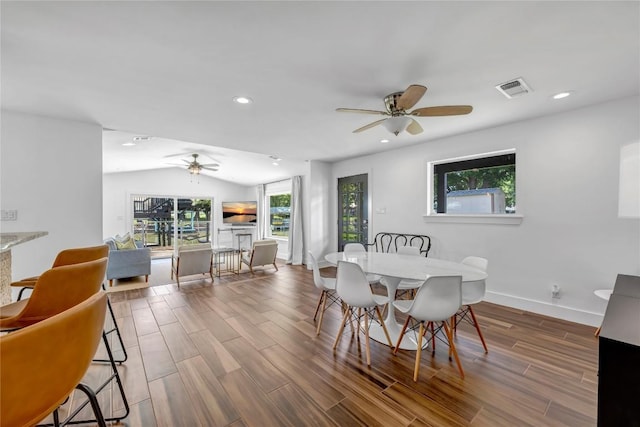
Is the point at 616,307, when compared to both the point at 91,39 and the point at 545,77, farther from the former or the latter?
the point at 91,39

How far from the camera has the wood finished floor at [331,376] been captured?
1.62 meters

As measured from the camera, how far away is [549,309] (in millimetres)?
3102

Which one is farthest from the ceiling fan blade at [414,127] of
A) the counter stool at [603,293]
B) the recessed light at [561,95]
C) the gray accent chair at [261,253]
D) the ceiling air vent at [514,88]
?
the gray accent chair at [261,253]

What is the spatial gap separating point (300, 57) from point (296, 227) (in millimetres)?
4854

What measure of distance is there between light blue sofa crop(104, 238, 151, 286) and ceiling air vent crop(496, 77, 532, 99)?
5.72 meters

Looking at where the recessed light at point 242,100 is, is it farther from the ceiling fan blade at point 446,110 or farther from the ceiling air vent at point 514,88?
the ceiling air vent at point 514,88

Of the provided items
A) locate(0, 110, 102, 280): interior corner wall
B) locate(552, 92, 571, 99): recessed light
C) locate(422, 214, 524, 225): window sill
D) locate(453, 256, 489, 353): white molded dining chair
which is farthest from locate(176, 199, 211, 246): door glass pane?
locate(552, 92, 571, 99): recessed light

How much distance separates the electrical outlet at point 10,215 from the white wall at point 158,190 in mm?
4382

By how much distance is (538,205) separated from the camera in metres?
3.18

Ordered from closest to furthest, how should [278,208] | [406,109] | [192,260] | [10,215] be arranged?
[406,109] → [10,215] → [192,260] → [278,208]

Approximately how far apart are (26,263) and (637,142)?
661cm

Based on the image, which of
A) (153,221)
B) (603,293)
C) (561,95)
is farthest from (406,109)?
(153,221)

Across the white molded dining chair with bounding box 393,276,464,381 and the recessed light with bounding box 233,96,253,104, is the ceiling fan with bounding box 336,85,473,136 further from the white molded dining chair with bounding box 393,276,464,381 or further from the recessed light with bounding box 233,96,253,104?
the white molded dining chair with bounding box 393,276,464,381

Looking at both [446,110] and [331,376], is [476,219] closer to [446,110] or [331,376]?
[446,110]
